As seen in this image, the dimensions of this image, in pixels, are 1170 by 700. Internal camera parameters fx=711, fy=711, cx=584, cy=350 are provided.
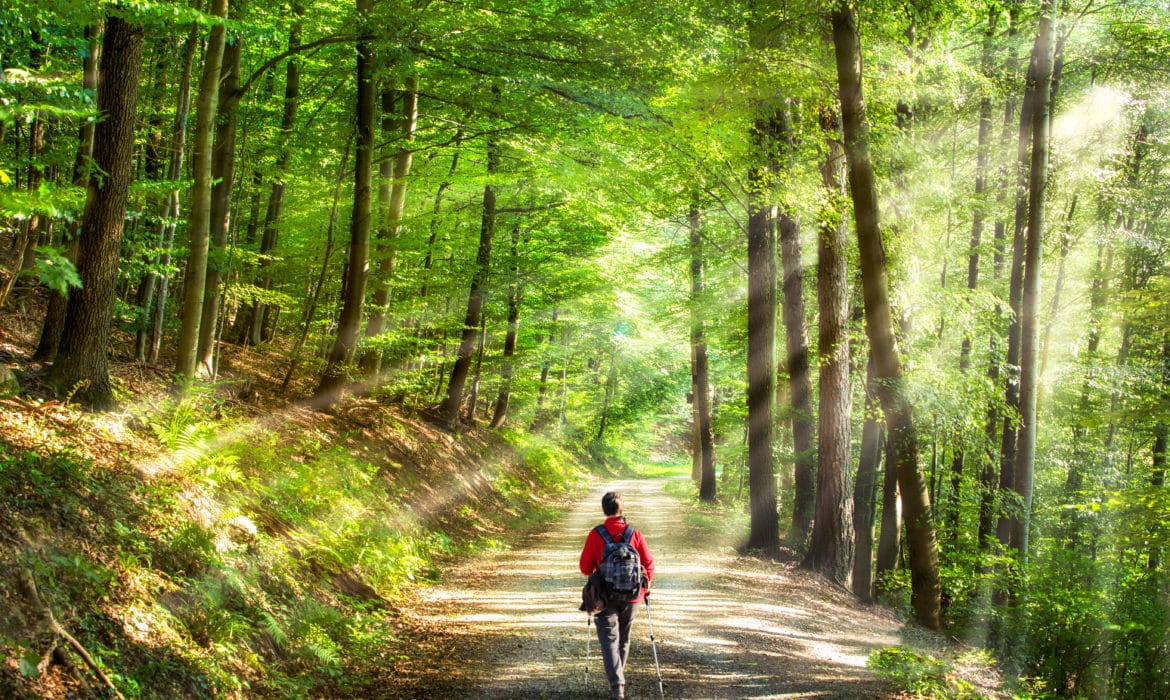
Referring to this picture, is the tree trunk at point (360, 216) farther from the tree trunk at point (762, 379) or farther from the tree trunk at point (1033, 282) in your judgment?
the tree trunk at point (1033, 282)

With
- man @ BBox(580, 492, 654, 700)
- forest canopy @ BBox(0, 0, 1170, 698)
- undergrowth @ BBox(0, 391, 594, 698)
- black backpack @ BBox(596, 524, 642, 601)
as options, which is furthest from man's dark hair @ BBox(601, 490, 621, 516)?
forest canopy @ BBox(0, 0, 1170, 698)

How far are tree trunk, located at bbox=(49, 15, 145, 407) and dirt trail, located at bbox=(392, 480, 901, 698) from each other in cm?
427

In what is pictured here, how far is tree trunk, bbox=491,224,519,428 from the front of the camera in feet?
59.9

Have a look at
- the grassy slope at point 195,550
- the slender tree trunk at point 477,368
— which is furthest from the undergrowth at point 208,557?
the slender tree trunk at point 477,368

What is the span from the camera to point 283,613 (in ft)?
22.3

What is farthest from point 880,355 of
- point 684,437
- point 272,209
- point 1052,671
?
point 684,437

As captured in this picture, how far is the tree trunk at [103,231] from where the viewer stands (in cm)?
692

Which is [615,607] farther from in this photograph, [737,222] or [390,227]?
[390,227]

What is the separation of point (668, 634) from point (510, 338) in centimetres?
Answer: 1392

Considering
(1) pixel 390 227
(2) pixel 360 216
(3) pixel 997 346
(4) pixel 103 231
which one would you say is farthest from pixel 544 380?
(4) pixel 103 231

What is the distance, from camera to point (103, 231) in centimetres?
700

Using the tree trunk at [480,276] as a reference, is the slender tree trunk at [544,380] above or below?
below

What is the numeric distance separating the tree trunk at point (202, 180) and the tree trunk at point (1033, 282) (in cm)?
1348

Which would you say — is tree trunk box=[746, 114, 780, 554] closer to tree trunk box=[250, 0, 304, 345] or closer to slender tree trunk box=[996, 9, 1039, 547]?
slender tree trunk box=[996, 9, 1039, 547]
